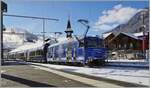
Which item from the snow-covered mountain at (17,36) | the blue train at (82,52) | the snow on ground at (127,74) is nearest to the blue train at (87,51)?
the blue train at (82,52)

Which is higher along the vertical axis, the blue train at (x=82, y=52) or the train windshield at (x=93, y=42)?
the train windshield at (x=93, y=42)

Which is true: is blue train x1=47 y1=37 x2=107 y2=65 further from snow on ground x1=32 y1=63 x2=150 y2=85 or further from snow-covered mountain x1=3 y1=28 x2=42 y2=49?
snow-covered mountain x1=3 y1=28 x2=42 y2=49

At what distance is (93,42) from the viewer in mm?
30359

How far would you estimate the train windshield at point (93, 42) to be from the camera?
98.8 feet

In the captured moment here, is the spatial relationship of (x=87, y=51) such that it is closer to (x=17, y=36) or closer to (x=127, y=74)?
(x=127, y=74)

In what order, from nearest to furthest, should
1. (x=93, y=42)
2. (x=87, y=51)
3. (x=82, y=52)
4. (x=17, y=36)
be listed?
(x=87, y=51), (x=82, y=52), (x=93, y=42), (x=17, y=36)

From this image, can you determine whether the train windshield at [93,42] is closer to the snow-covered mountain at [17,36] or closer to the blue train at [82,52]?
the blue train at [82,52]

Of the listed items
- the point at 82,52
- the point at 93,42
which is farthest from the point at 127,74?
the point at 93,42

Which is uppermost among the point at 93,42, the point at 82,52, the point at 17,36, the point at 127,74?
the point at 17,36

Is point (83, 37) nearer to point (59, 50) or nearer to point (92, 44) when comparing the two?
point (92, 44)

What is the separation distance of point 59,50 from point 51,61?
516cm

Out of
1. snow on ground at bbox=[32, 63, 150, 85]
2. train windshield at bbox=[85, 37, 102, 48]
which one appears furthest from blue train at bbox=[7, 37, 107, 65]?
snow on ground at bbox=[32, 63, 150, 85]

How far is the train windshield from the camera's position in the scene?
3011 cm

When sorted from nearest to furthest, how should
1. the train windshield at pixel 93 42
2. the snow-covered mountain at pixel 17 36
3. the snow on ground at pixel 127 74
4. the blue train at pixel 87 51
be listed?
the snow on ground at pixel 127 74
the blue train at pixel 87 51
the train windshield at pixel 93 42
the snow-covered mountain at pixel 17 36
